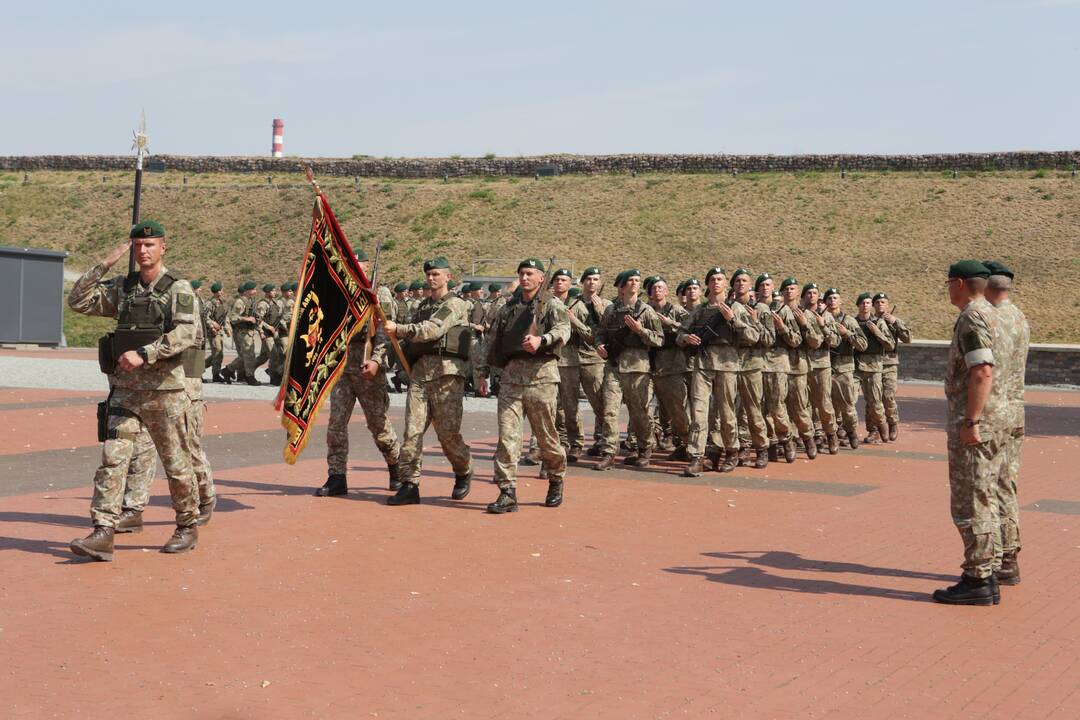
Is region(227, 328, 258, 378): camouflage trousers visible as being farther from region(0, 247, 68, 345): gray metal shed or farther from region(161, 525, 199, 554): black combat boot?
region(161, 525, 199, 554): black combat boot

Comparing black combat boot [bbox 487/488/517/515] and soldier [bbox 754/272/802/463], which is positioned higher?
soldier [bbox 754/272/802/463]

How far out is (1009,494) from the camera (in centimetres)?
827

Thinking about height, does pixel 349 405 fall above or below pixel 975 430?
below

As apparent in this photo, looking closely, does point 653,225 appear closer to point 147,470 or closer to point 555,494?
point 555,494

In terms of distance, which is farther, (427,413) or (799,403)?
(799,403)

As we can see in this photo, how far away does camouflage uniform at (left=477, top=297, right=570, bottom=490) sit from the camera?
1090 centimetres

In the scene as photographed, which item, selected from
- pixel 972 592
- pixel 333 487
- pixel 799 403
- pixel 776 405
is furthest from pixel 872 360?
pixel 972 592

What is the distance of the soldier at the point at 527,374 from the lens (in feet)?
35.7

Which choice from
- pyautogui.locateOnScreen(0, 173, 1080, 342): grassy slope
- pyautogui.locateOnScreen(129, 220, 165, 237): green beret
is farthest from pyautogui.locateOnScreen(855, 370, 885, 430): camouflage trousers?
pyautogui.locateOnScreen(0, 173, 1080, 342): grassy slope

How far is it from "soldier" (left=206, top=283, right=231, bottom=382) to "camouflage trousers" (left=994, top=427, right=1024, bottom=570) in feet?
62.1

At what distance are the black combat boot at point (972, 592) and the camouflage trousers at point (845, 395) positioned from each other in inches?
350

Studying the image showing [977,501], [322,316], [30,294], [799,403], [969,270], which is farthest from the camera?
[30,294]

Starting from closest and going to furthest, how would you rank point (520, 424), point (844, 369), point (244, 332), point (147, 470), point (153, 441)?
point (153, 441) → point (147, 470) → point (520, 424) → point (844, 369) → point (244, 332)

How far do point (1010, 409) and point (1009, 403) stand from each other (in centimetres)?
4
